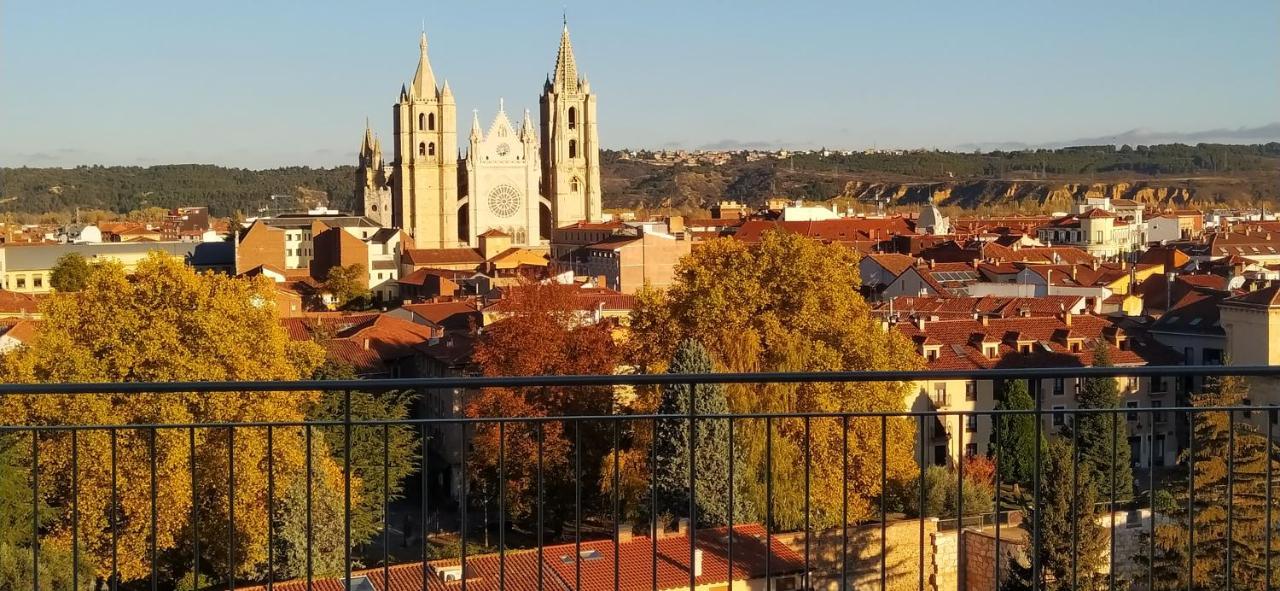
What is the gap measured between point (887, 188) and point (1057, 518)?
123034 millimetres

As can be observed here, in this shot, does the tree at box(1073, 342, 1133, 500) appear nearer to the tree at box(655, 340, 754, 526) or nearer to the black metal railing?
the black metal railing

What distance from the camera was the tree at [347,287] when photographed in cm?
5016

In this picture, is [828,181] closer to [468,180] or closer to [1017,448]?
[468,180]

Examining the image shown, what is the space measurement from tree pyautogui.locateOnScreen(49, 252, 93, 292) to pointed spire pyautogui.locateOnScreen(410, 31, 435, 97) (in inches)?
988

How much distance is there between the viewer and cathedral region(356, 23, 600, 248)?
69.9 meters

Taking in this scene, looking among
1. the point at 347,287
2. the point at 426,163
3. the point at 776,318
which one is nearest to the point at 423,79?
the point at 426,163

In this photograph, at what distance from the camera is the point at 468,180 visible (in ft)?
231

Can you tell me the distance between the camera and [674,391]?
13461mm

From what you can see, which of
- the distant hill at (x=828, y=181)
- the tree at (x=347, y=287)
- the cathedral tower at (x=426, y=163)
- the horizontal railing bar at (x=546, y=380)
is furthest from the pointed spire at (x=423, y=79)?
the horizontal railing bar at (x=546, y=380)

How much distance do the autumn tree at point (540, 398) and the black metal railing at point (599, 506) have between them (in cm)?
8

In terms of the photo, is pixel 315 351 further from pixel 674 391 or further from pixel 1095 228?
pixel 1095 228

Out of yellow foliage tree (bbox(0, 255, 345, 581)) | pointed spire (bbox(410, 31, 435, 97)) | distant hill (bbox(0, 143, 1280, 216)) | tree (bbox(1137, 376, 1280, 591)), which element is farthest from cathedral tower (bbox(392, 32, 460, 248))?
tree (bbox(1137, 376, 1280, 591))

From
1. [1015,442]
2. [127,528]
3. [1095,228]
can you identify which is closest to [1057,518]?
[1015,442]

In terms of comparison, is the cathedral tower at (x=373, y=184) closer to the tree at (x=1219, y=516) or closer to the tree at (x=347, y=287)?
the tree at (x=347, y=287)
